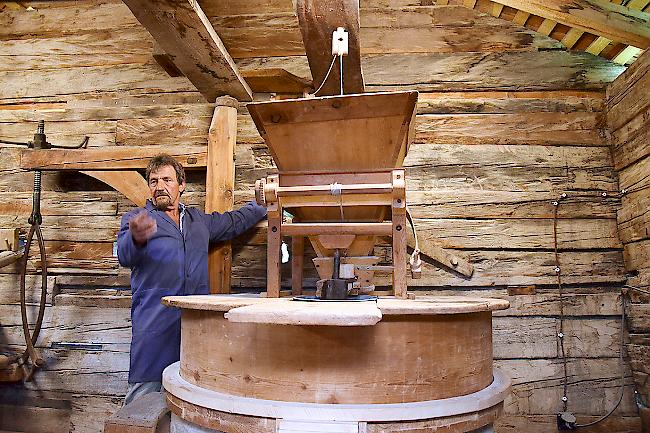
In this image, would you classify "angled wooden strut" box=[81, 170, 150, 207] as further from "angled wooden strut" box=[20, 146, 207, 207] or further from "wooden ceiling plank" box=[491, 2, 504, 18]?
"wooden ceiling plank" box=[491, 2, 504, 18]

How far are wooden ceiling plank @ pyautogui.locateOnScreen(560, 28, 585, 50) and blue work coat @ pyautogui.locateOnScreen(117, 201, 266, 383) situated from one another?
272 cm

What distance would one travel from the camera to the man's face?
3051 mm

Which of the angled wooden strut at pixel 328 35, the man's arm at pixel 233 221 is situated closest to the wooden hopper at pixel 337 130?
the angled wooden strut at pixel 328 35

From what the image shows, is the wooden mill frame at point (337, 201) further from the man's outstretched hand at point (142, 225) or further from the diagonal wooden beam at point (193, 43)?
the diagonal wooden beam at point (193, 43)

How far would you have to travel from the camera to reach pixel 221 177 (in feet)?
11.3

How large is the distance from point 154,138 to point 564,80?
291cm

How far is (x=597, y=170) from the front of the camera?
134 inches

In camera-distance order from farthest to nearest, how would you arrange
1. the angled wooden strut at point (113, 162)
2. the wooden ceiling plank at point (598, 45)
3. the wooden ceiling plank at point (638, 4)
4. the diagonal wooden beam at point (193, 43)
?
the angled wooden strut at point (113, 162) < the wooden ceiling plank at point (598, 45) < the wooden ceiling plank at point (638, 4) < the diagonal wooden beam at point (193, 43)

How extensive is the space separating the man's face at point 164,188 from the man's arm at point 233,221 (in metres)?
0.26

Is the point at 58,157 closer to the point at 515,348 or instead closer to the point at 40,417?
the point at 40,417

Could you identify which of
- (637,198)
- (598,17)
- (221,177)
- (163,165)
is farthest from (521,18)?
(163,165)

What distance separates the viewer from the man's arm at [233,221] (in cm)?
324

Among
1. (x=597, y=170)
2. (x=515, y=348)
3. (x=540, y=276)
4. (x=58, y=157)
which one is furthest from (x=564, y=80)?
(x=58, y=157)

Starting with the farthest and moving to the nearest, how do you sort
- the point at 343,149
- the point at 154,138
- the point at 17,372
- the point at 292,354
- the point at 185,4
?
the point at 154,138, the point at 17,372, the point at 185,4, the point at 343,149, the point at 292,354
